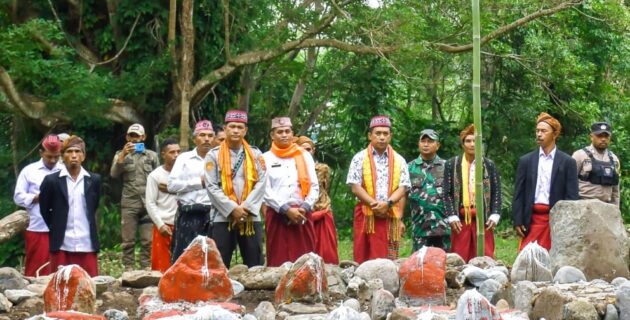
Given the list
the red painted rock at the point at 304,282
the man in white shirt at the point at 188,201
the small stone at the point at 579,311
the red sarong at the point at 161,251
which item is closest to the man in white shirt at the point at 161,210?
the red sarong at the point at 161,251

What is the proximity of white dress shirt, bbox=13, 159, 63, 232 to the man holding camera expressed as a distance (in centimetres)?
83

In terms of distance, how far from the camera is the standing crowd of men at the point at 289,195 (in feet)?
29.5

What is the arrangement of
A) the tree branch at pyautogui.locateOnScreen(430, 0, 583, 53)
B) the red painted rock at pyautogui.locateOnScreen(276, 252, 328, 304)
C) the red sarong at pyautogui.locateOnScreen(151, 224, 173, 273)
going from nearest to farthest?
the red painted rock at pyautogui.locateOnScreen(276, 252, 328, 304)
the red sarong at pyautogui.locateOnScreen(151, 224, 173, 273)
the tree branch at pyautogui.locateOnScreen(430, 0, 583, 53)

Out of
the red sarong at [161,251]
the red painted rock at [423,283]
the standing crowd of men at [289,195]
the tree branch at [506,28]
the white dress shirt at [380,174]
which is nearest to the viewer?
the red painted rock at [423,283]

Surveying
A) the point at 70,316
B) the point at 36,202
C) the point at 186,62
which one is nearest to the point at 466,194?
the point at 36,202

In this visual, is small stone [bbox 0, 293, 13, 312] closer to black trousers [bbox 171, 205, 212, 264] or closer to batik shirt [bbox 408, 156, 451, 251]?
black trousers [bbox 171, 205, 212, 264]

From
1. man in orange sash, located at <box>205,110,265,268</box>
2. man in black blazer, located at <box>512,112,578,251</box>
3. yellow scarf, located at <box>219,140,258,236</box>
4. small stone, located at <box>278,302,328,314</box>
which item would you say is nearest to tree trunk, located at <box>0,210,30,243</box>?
man in orange sash, located at <box>205,110,265,268</box>

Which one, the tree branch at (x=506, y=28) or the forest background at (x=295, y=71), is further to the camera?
the tree branch at (x=506, y=28)

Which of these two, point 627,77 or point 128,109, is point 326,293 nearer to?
point 128,109

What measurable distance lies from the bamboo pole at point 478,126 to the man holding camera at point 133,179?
3.30 meters

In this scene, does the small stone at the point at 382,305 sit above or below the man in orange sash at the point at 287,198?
below

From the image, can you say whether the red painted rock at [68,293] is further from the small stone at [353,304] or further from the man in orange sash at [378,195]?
the man in orange sash at [378,195]

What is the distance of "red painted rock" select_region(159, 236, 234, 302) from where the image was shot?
7.07 m

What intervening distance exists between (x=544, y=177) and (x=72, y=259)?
3.86 meters
